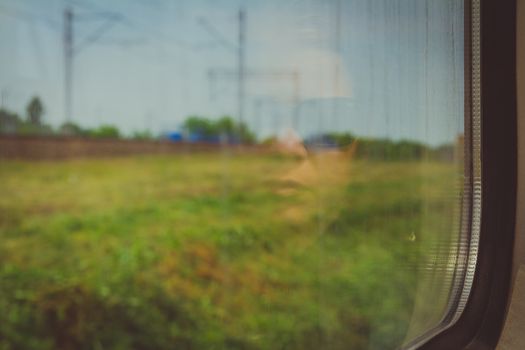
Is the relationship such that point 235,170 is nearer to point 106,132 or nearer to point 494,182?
point 106,132

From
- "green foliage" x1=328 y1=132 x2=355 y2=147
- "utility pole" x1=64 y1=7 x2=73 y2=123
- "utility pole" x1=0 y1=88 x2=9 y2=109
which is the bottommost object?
"green foliage" x1=328 y1=132 x2=355 y2=147

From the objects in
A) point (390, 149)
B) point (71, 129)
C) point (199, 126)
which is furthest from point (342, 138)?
point (71, 129)

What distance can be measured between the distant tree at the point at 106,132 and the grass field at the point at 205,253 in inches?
2.2

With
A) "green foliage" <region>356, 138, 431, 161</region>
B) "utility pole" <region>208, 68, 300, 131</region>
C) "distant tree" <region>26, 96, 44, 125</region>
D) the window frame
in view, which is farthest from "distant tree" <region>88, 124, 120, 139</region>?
the window frame

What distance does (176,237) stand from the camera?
119 centimetres

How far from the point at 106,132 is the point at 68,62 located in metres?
0.17

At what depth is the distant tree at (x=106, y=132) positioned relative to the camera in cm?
106

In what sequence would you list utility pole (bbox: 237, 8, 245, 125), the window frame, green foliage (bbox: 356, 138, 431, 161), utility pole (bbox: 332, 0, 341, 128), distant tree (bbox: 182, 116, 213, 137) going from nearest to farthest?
distant tree (bbox: 182, 116, 213, 137) < utility pole (bbox: 237, 8, 245, 125) < utility pole (bbox: 332, 0, 341, 128) < green foliage (bbox: 356, 138, 431, 161) < the window frame

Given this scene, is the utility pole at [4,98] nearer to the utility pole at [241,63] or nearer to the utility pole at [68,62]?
the utility pole at [68,62]

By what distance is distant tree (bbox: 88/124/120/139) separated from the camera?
3.47ft

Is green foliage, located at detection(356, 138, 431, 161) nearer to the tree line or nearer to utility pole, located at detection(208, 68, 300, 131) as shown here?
the tree line

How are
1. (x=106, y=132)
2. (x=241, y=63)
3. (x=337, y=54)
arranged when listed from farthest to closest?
(x=337, y=54) → (x=241, y=63) → (x=106, y=132)

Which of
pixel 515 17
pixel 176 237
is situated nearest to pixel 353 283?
pixel 176 237

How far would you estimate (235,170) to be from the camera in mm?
1319
